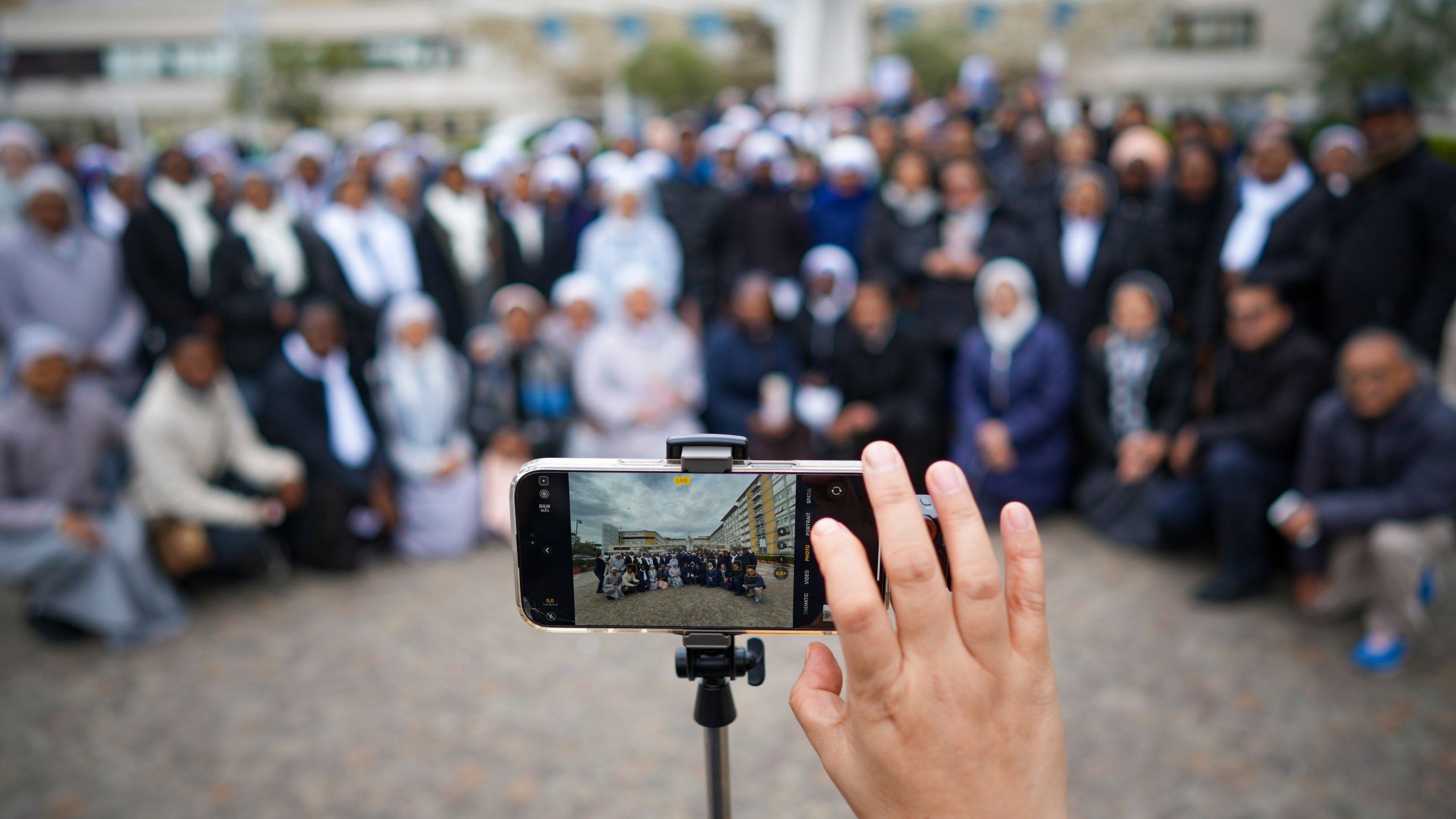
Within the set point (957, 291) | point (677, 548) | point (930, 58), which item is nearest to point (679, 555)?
point (677, 548)

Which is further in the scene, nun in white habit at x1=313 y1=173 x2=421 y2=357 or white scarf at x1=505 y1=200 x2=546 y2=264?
white scarf at x1=505 y1=200 x2=546 y2=264

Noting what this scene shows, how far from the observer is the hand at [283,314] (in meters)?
4.89

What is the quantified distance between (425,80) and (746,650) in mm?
44778

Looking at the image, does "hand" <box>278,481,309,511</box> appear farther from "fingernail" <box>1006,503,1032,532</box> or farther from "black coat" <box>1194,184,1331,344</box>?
"black coat" <box>1194,184,1331,344</box>

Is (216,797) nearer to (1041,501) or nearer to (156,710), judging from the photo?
(156,710)

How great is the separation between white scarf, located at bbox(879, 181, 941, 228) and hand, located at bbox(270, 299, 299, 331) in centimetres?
359

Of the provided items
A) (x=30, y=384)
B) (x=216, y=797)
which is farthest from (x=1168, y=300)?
(x=30, y=384)

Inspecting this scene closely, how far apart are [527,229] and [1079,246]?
3.58 metres

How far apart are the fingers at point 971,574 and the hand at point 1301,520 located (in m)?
3.18

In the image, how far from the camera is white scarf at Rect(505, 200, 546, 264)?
5.97 metres

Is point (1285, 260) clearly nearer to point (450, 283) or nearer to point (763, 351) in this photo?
point (763, 351)

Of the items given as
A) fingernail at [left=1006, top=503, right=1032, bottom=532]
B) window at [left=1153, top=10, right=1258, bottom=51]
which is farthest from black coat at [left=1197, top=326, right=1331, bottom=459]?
window at [left=1153, top=10, right=1258, bottom=51]

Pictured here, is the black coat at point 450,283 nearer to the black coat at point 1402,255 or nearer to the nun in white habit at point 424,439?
the nun in white habit at point 424,439

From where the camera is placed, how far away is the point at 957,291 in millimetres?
4934
